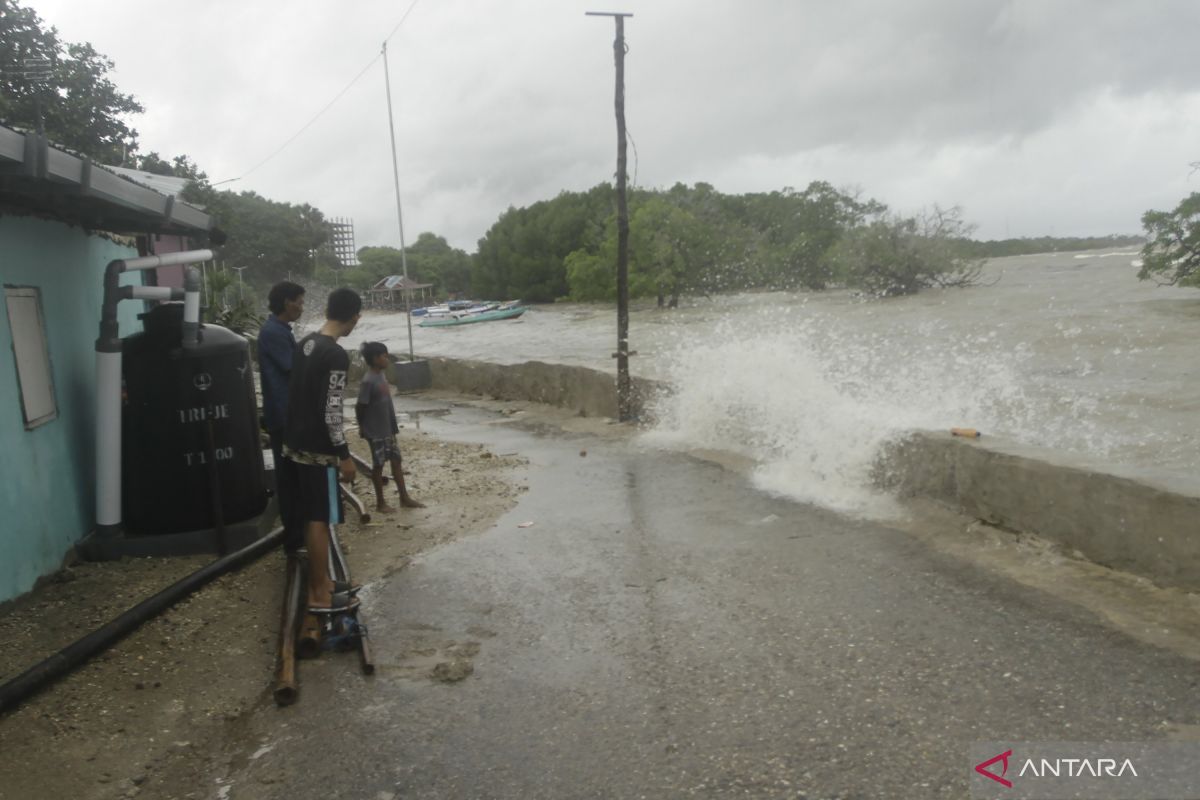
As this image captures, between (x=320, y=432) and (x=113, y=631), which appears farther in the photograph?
(x=320, y=432)

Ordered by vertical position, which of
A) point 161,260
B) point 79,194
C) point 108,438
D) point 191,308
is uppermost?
point 79,194

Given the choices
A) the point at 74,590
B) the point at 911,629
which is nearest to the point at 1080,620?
the point at 911,629

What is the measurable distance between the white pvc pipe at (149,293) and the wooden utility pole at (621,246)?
24.0ft

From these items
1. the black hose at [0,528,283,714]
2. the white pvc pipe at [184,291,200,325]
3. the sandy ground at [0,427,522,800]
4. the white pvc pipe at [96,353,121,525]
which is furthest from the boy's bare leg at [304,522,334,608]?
the white pvc pipe at [184,291,200,325]

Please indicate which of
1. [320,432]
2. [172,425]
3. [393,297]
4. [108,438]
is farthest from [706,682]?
[393,297]

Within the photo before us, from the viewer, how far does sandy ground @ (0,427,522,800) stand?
3.80m

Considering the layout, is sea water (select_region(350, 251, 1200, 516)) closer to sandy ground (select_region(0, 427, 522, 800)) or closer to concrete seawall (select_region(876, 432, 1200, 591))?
concrete seawall (select_region(876, 432, 1200, 591))

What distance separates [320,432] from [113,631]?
143 cm

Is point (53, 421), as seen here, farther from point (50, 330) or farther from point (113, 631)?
point (113, 631)

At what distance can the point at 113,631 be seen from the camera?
4855 mm

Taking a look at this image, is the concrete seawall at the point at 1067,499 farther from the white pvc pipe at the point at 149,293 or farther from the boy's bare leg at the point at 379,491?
→ the white pvc pipe at the point at 149,293

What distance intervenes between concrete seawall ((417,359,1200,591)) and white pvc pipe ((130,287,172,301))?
5792 mm

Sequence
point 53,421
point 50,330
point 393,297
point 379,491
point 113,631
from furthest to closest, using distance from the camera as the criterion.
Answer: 1. point 393,297
2. point 379,491
3. point 50,330
4. point 53,421
5. point 113,631

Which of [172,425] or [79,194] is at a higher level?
[79,194]
